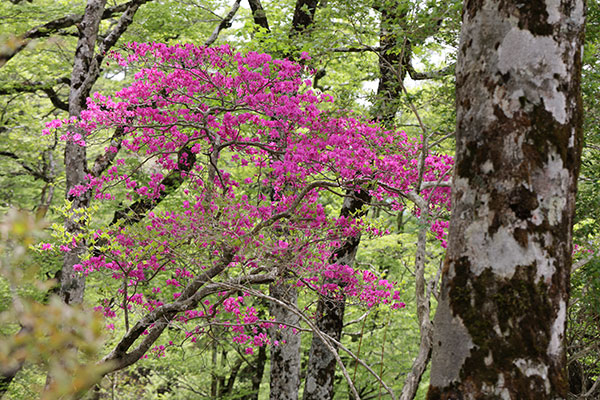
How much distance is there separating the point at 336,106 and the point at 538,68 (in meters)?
6.09

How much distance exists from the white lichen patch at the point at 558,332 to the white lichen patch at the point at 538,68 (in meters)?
0.72

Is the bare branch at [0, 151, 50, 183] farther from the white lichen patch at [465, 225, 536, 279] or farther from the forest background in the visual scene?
the white lichen patch at [465, 225, 536, 279]

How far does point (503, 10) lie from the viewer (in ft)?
6.64

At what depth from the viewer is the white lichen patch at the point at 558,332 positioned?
182 cm

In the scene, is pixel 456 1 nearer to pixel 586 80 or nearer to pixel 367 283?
pixel 586 80

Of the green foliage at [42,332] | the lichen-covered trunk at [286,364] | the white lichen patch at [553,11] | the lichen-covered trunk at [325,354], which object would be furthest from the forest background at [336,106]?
the white lichen patch at [553,11]

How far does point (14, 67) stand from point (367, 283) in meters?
9.72

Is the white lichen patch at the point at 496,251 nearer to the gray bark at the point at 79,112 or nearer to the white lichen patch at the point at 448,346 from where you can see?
the white lichen patch at the point at 448,346

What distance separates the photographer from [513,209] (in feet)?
6.16

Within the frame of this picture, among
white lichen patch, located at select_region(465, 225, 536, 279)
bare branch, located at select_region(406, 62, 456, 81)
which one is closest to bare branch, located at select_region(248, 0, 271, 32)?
bare branch, located at select_region(406, 62, 456, 81)

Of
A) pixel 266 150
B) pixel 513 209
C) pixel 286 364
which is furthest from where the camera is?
pixel 286 364

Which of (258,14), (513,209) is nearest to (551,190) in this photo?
(513,209)

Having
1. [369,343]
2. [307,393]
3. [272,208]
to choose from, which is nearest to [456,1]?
[272,208]

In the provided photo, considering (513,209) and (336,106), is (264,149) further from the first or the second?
(513,209)
